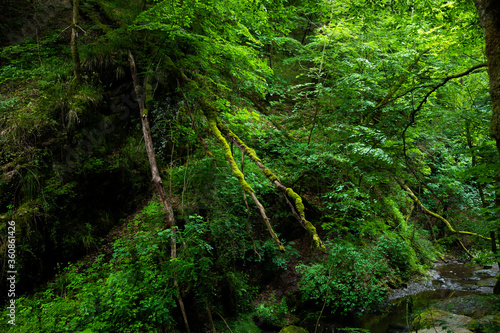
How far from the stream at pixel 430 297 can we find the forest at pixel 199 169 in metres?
0.11

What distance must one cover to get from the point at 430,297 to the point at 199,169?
7.83m

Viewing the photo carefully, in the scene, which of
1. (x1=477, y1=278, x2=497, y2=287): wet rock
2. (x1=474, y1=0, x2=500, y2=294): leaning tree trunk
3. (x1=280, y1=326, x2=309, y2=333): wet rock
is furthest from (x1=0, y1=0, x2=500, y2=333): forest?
(x1=477, y1=278, x2=497, y2=287): wet rock

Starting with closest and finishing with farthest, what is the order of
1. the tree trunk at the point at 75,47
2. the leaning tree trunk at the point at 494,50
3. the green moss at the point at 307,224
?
the leaning tree trunk at the point at 494,50 → the green moss at the point at 307,224 → the tree trunk at the point at 75,47

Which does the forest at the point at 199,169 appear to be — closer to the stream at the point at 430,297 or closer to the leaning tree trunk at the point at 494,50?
A: the stream at the point at 430,297

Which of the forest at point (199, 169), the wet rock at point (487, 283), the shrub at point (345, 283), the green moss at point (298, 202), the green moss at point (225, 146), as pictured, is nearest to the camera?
the green moss at point (298, 202)

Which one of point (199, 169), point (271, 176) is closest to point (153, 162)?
point (199, 169)

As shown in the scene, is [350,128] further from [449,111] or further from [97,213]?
[97,213]

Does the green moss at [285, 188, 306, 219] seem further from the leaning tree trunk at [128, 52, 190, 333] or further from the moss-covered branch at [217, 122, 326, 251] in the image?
the leaning tree trunk at [128, 52, 190, 333]

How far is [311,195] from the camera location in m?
8.81

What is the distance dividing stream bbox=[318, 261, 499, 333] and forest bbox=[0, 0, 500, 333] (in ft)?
0.36

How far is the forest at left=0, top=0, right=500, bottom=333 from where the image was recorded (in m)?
4.21

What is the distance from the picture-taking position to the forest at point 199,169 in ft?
13.8

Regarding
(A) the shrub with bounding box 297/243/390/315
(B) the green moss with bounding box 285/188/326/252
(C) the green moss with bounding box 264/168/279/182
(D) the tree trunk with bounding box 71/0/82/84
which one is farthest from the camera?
(A) the shrub with bounding box 297/243/390/315

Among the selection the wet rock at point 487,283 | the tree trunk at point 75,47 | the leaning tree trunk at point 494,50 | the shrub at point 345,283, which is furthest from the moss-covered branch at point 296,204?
the wet rock at point 487,283
